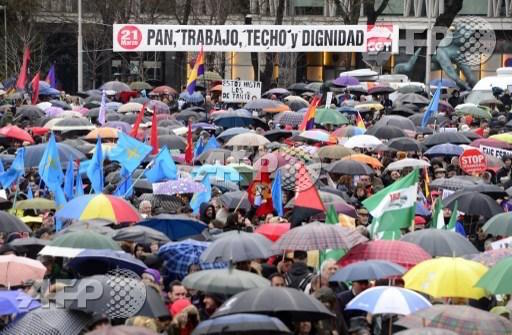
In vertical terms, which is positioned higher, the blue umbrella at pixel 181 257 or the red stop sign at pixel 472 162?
the red stop sign at pixel 472 162

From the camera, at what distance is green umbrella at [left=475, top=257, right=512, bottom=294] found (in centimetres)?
1157

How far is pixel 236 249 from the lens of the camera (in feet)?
43.0

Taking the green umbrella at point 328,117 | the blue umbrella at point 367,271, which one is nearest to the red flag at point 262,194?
the blue umbrella at point 367,271

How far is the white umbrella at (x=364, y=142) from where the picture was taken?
2408 centimetres

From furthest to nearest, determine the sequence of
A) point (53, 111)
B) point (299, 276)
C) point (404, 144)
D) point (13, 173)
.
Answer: point (53, 111) < point (404, 144) < point (13, 173) < point (299, 276)

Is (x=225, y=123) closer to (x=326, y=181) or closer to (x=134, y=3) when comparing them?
(x=326, y=181)

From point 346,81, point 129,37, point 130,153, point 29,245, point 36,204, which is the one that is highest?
point 129,37

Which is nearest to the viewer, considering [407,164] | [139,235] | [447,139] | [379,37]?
[139,235]

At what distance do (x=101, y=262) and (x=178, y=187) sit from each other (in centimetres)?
560

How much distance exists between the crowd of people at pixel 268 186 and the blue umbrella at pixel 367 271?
0.14 meters

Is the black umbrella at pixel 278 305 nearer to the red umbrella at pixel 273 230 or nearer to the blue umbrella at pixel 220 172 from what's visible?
the red umbrella at pixel 273 230

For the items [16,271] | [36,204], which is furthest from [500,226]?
[36,204]

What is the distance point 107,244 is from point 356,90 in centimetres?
2370

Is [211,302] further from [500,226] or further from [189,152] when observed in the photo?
[189,152]
